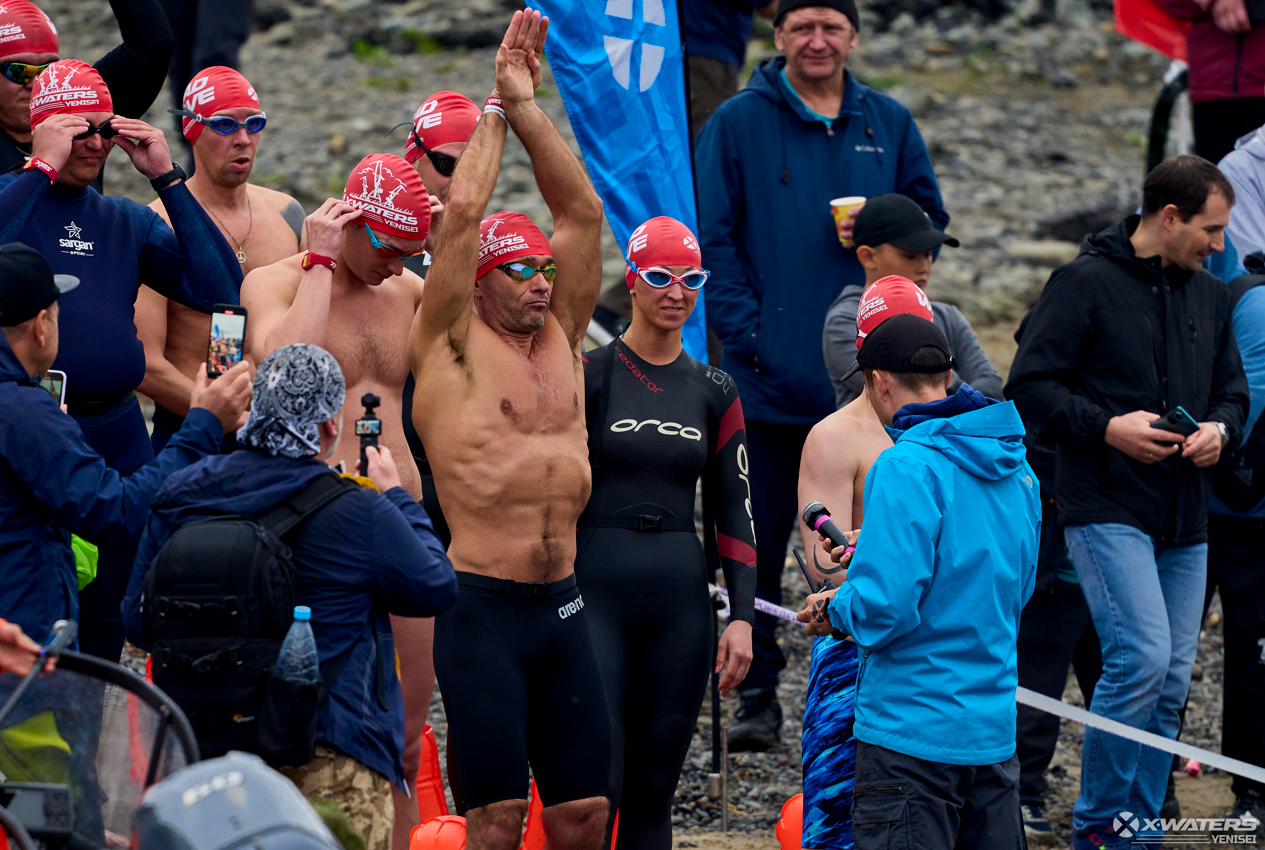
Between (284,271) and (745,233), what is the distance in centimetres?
284

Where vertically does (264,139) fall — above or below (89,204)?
below

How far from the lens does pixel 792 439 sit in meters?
7.07

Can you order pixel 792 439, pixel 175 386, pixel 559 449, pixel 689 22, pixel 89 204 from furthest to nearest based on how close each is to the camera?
pixel 689 22, pixel 792 439, pixel 175 386, pixel 89 204, pixel 559 449

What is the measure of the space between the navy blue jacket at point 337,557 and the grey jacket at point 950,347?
9.36 feet

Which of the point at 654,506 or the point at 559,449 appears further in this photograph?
the point at 654,506

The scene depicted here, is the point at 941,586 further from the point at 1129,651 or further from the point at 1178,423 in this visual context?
the point at 1178,423

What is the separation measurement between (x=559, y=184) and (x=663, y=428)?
3.20 feet

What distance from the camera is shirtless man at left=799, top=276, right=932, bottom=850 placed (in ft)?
14.9

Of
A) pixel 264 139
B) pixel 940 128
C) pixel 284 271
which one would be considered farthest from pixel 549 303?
pixel 940 128

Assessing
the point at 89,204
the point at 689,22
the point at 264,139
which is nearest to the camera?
the point at 89,204

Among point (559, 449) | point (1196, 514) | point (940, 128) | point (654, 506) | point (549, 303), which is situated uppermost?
point (549, 303)

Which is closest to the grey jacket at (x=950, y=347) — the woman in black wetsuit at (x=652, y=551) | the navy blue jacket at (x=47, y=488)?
the woman in black wetsuit at (x=652, y=551)

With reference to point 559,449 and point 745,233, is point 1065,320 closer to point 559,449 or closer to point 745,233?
point 745,233

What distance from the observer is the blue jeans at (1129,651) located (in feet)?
19.1
